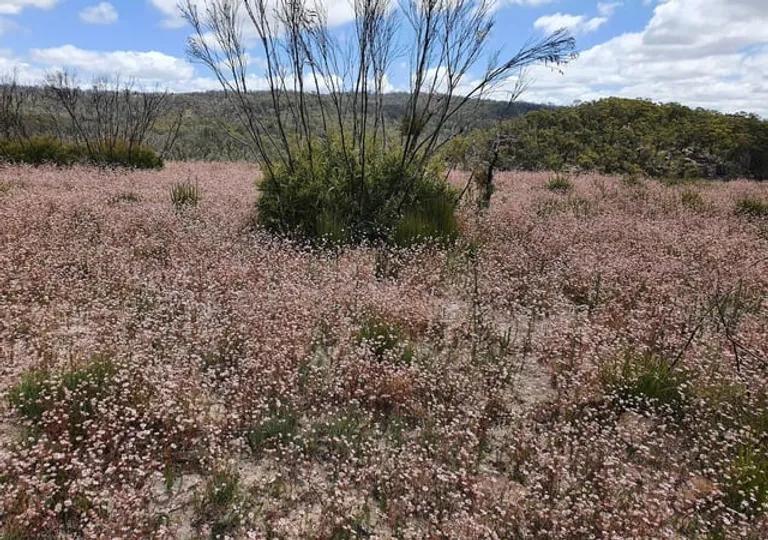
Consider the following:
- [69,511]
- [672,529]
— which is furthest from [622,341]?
[69,511]

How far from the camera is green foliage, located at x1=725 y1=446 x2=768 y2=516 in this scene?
11.1 feet

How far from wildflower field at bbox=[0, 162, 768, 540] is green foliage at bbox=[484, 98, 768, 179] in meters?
15.7

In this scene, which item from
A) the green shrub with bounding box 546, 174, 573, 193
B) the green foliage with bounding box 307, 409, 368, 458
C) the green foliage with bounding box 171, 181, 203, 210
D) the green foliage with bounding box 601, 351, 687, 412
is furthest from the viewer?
the green shrub with bounding box 546, 174, 573, 193

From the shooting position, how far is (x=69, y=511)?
→ 314cm

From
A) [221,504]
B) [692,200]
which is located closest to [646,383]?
[221,504]

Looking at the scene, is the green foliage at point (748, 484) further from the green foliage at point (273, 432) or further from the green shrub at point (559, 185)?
the green shrub at point (559, 185)

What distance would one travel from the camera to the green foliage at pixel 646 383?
4.58 m

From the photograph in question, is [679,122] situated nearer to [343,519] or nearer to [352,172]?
[352,172]

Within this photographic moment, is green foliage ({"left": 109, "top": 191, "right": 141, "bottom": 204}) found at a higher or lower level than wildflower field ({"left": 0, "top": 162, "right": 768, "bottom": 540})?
higher

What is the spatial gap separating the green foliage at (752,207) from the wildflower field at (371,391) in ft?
18.1

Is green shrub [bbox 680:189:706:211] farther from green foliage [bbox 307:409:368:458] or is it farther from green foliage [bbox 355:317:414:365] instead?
green foliage [bbox 307:409:368:458]

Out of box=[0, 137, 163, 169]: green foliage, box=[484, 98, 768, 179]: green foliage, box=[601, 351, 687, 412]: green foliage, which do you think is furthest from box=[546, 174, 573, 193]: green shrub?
box=[0, 137, 163, 169]: green foliage

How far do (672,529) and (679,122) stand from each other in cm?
3321

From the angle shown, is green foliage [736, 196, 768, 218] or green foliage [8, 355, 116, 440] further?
green foliage [736, 196, 768, 218]
